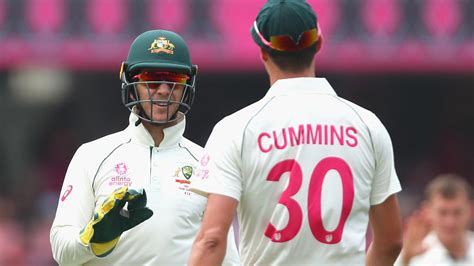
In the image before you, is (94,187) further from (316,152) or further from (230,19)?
(230,19)

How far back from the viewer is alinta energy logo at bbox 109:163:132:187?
17.7 feet

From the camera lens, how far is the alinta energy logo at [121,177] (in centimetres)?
539

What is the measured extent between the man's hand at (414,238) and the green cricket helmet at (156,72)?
100 inches

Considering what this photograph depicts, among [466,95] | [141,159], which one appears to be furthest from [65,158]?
[141,159]

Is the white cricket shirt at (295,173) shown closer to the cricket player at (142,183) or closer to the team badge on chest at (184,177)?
the cricket player at (142,183)

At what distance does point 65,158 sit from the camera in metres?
13.5

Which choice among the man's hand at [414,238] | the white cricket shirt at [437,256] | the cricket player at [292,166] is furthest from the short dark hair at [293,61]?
the white cricket shirt at [437,256]

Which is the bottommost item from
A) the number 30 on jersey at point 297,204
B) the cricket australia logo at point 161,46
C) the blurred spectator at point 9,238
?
the blurred spectator at point 9,238

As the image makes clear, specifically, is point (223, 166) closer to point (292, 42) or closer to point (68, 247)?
point (292, 42)

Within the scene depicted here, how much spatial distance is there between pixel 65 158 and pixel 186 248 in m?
8.21

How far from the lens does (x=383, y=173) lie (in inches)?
185

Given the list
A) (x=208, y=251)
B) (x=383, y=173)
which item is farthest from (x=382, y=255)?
(x=208, y=251)

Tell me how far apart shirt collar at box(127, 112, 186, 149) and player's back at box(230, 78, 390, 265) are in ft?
3.37

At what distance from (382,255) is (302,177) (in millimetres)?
480
